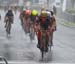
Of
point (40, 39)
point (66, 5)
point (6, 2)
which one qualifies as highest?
point (40, 39)

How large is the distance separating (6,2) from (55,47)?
1909 centimetres

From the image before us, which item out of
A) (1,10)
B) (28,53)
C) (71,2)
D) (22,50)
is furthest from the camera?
(71,2)

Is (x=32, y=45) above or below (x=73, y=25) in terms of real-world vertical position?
above

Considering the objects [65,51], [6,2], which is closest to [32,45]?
[65,51]

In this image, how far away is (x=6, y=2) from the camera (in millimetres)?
38594

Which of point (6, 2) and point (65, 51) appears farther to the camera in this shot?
point (6, 2)

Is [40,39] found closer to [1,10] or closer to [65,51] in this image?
[65,51]

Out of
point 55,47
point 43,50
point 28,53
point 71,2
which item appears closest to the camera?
point 43,50

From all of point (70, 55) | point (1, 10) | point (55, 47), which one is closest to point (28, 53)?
point (70, 55)

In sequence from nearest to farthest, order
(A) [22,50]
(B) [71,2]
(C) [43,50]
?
(C) [43,50], (A) [22,50], (B) [71,2]

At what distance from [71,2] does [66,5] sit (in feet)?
2.36

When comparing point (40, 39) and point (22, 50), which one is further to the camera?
point (22, 50)

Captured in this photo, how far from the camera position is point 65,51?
1847cm

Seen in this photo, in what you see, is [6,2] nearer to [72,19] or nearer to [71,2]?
[72,19]
